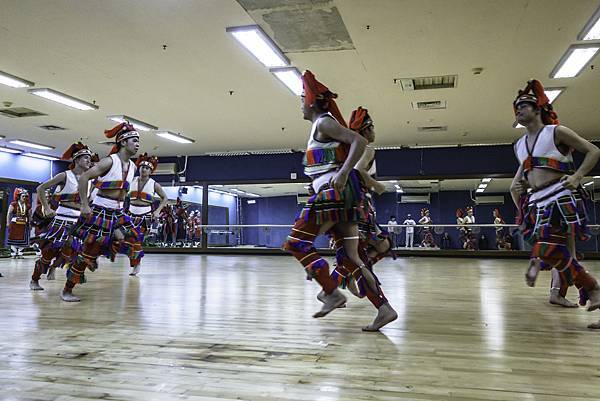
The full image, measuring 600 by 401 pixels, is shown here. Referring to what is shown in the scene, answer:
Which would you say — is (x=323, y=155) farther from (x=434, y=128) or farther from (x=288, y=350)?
(x=434, y=128)

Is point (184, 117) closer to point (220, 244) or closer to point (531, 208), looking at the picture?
point (220, 244)

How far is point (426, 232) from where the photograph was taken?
36.9ft

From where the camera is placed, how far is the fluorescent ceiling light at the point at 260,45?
195 inches

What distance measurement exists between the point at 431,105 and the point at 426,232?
4.30 metres

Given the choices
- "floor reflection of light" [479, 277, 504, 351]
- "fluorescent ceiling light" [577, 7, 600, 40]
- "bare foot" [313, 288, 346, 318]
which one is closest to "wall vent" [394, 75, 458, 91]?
"fluorescent ceiling light" [577, 7, 600, 40]

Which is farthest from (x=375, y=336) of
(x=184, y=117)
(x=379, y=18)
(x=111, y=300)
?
(x=184, y=117)

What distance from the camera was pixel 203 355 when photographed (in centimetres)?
185

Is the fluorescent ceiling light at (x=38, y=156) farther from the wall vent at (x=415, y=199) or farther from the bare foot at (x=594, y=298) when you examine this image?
the bare foot at (x=594, y=298)

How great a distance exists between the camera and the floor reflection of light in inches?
82.2

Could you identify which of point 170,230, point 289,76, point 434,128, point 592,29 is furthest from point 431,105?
point 170,230

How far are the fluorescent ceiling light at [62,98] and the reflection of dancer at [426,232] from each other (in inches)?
309

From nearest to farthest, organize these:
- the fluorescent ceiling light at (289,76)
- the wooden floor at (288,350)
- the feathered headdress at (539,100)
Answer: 1. the wooden floor at (288,350)
2. the feathered headdress at (539,100)
3. the fluorescent ceiling light at (289,76)

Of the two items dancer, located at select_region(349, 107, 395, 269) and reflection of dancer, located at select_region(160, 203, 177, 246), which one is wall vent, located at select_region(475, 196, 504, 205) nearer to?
reflection of dancer, located at select_region(160, 203, 177, 246)

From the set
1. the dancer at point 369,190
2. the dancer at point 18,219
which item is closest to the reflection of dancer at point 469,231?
the dancer at point 369,190
